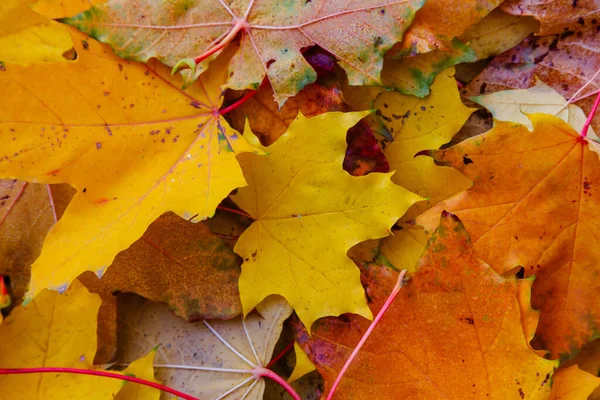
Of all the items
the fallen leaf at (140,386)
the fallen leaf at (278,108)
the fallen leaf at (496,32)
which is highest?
the fallen leaf at (496,32)

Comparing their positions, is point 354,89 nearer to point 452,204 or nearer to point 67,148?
point 452,204

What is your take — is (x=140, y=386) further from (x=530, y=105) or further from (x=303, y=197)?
(x=530, y=105)

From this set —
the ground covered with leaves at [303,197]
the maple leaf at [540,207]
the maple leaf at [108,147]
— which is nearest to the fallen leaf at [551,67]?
the ground covered with leaves at [303,197]

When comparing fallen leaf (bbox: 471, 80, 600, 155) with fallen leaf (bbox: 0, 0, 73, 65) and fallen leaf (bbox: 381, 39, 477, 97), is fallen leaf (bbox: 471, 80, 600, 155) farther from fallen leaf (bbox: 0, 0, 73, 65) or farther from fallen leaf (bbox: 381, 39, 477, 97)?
fallen leaf (bbox: 0, 0, 73, 65)

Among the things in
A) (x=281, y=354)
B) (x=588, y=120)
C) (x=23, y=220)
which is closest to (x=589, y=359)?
(x=588, y=120)

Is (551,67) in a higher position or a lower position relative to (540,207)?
higher

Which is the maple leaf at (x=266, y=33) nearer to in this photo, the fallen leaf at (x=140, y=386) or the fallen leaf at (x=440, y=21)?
the fallen leaf at (x=440, y=21)
